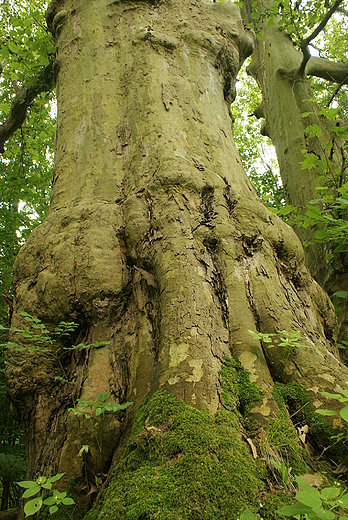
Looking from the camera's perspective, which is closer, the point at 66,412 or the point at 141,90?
the point at 66,412

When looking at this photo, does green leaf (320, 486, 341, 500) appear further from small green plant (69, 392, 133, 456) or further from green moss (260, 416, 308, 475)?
small green plant (69, 392, 133, 456)

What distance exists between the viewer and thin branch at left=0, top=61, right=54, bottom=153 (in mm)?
6324

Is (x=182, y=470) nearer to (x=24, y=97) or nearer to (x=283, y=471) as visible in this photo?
(x=283, y=471)

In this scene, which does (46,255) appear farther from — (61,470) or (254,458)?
(254,458)

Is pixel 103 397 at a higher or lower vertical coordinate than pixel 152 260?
lower

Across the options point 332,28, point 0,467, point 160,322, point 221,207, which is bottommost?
point 0,467

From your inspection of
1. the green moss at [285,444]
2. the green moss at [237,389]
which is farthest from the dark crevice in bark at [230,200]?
the green moss at [285,444]

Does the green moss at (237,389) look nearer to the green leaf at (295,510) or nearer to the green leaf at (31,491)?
the green leaf at (295,510)

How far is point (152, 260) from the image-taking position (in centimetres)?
226

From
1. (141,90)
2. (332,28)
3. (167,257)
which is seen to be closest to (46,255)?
(167,257)

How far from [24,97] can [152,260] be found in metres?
5.63

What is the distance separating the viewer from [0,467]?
367cm

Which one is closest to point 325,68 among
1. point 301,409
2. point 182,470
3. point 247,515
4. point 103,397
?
point 301,409

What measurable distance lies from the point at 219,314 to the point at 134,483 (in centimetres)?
88
